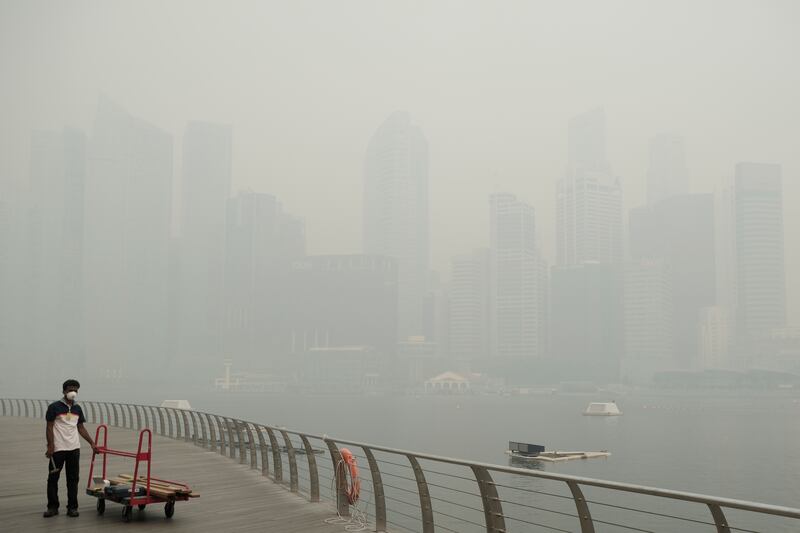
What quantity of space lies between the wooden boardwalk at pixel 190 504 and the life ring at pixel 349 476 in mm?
533

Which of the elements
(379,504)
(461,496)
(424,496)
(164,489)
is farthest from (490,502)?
(461,496)

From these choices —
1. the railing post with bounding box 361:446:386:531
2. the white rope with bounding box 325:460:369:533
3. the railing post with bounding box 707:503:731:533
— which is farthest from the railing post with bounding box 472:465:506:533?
the railing post with bounding box 707:503:731:533

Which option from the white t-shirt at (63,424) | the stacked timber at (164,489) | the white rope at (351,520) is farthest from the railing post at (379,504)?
the white t-shirt at (63,424)

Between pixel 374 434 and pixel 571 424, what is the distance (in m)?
64.1

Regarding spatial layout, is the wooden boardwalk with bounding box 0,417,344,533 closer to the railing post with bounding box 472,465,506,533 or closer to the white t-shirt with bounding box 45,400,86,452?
the white t-shirt with bounding box 45,400,86,452

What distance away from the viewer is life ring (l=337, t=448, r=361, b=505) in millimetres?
10984

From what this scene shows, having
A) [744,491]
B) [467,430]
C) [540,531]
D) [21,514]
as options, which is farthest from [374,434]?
[21,514]

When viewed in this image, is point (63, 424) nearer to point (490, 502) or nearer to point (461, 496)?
point (490, 502)

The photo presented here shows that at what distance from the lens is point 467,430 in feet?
437

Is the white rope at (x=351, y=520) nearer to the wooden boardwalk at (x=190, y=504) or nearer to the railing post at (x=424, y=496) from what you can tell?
the wooden boardwalk at (x=190, y=504)

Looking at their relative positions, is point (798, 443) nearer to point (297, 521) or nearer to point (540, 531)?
point (540, 531)

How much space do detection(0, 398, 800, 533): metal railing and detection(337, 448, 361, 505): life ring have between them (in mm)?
101

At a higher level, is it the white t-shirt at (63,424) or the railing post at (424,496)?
the white t-shirt at (63,424)

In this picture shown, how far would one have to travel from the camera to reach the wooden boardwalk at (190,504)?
34.0ft
